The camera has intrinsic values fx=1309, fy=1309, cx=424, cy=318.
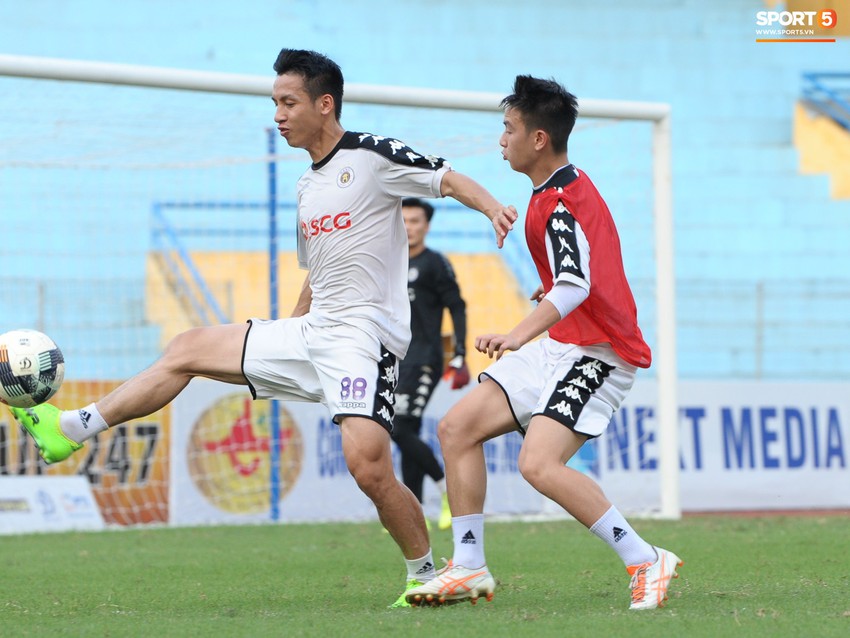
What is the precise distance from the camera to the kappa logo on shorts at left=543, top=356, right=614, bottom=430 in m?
4.87

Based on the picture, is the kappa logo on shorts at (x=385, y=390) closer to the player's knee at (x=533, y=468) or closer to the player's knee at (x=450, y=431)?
the player's knee at (x=450, y=431)

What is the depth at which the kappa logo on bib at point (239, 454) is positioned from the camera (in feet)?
33.9

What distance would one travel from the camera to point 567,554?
7.28 m

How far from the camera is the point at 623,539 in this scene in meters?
4.82

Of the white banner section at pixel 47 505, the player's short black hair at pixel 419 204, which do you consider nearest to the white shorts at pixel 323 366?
the player's short black hair at pixel 419 204

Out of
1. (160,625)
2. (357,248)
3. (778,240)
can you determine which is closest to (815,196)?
(778,240)

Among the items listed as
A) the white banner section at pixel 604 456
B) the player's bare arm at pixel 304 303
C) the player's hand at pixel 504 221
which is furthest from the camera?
the white banner section at pixel 604 456

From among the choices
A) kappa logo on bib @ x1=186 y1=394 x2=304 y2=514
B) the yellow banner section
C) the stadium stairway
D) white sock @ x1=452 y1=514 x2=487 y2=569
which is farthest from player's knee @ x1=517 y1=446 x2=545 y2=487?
the stadium stairway

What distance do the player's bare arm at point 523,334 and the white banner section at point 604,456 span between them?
598cm

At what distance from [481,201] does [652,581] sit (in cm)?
154

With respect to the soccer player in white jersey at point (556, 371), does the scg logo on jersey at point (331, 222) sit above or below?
above

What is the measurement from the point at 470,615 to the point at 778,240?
12.6 m

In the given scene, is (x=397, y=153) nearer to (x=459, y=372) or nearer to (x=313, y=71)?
(x=313, y=71)

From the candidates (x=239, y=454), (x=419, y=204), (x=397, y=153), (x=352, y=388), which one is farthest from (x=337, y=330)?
(x=239, y=454)
